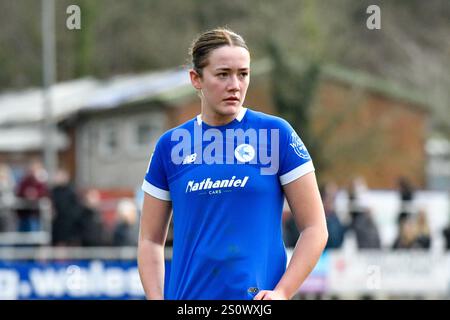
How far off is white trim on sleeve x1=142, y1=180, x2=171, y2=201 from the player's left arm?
527 millimetres

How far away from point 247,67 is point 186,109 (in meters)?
33.1

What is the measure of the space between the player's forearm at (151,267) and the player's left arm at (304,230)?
1.88 feet

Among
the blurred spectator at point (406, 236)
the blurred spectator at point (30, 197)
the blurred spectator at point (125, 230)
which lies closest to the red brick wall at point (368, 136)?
the blurred spectator at point (30, 197)

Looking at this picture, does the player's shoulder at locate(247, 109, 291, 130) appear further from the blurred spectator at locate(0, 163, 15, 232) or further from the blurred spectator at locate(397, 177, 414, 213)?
the blurred spectator at locate(397, 177, 414, 213)

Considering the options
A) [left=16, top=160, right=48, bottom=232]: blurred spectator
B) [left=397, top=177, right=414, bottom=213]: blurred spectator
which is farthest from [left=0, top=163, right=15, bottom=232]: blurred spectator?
[left=397, top=177, right=414, bottom=213]: blurred spectator

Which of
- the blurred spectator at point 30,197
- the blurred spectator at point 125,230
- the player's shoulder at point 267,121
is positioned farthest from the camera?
the blurred spectator at point 30,197

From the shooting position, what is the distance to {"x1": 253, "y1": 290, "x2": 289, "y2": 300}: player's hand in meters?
4.56

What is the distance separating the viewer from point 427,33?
1797 inches

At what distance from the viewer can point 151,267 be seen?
5.04 metres

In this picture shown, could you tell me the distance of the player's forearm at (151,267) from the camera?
500cm

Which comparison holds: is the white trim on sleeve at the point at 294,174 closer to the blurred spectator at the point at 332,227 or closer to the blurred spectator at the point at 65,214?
the blurred spectator at the point at 332,227

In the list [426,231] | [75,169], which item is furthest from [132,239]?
[75,169]

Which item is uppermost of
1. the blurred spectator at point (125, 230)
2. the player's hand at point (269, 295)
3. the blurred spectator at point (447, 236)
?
the player's hand at point (269, 295)
